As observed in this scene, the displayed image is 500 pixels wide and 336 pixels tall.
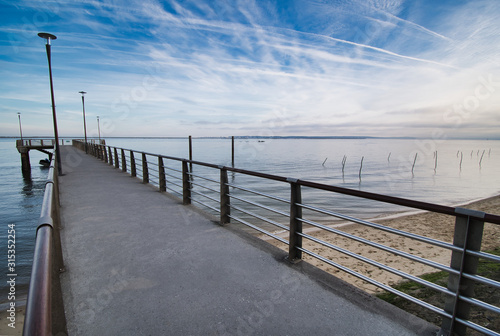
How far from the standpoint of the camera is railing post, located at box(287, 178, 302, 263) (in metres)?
3.26

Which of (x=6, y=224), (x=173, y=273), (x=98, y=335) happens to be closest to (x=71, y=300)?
(x=98, y=335)

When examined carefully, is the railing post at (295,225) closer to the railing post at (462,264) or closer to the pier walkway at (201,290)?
the pier walkway at (201,290)

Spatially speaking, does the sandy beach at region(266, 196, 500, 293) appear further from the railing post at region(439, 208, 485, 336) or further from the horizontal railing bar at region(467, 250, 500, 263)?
the horizontal railing bar at region(467, 250, 500, 263)

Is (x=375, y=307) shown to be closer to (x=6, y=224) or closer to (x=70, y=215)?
(x=70, y=215)

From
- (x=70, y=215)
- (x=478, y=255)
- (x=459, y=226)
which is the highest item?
(x=459, y=226)

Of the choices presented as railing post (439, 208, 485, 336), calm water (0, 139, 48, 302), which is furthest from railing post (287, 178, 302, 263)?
calm water (0, 139, 48, 302)

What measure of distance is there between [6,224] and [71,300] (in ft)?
37.0

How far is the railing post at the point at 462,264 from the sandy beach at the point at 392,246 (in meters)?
4.13

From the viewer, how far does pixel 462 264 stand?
1925 mm

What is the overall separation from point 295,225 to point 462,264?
171 cm

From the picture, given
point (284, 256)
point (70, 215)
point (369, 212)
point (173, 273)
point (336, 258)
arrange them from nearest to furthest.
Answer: point (173, 273) < point (284, 256) < point (70, 215) < point (336, 258) < point (369, 212)

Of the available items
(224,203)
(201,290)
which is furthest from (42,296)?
(224,203)

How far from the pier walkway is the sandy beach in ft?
12.5

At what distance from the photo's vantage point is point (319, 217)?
42.5 feet
